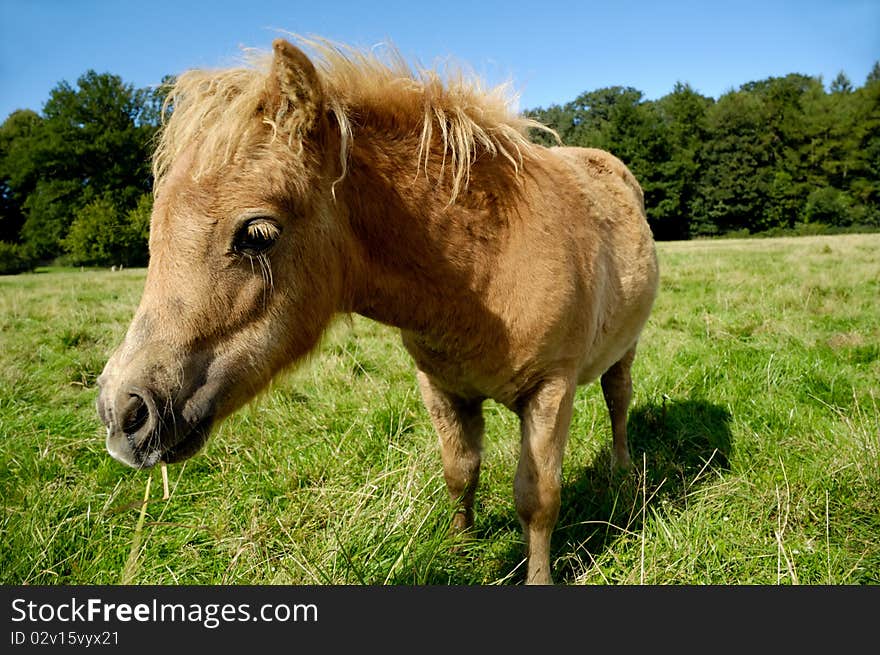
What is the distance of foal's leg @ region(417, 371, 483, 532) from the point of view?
301 centimetres

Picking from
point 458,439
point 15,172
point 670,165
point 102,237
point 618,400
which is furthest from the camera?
point 670,165

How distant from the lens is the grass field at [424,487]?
256 cm

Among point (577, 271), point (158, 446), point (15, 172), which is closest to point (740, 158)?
point (577, 271)

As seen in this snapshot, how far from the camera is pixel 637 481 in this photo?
3.50 metres

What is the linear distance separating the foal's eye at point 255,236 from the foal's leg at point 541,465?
1547 millimetres

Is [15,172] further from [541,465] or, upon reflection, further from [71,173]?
[541,465]

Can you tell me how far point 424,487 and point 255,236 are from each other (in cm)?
197

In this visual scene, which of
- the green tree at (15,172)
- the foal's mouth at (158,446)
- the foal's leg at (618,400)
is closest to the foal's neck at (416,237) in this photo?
the foal's mouth at (158,446)

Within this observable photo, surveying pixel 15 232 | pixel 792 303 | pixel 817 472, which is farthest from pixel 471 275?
pixel 15 232

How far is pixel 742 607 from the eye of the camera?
210 cm

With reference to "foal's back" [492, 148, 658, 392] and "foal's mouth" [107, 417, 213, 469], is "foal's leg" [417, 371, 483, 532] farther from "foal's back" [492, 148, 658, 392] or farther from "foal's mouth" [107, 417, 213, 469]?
"foal's mouth" [107, 417, 213, 469]

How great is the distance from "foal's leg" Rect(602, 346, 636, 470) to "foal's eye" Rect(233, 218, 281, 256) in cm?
327

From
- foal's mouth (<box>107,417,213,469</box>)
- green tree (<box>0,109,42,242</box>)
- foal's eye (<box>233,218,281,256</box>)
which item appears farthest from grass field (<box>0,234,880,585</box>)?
green tree (<box>0,109,42,242</box>)

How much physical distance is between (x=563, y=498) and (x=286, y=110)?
300 centimetres
